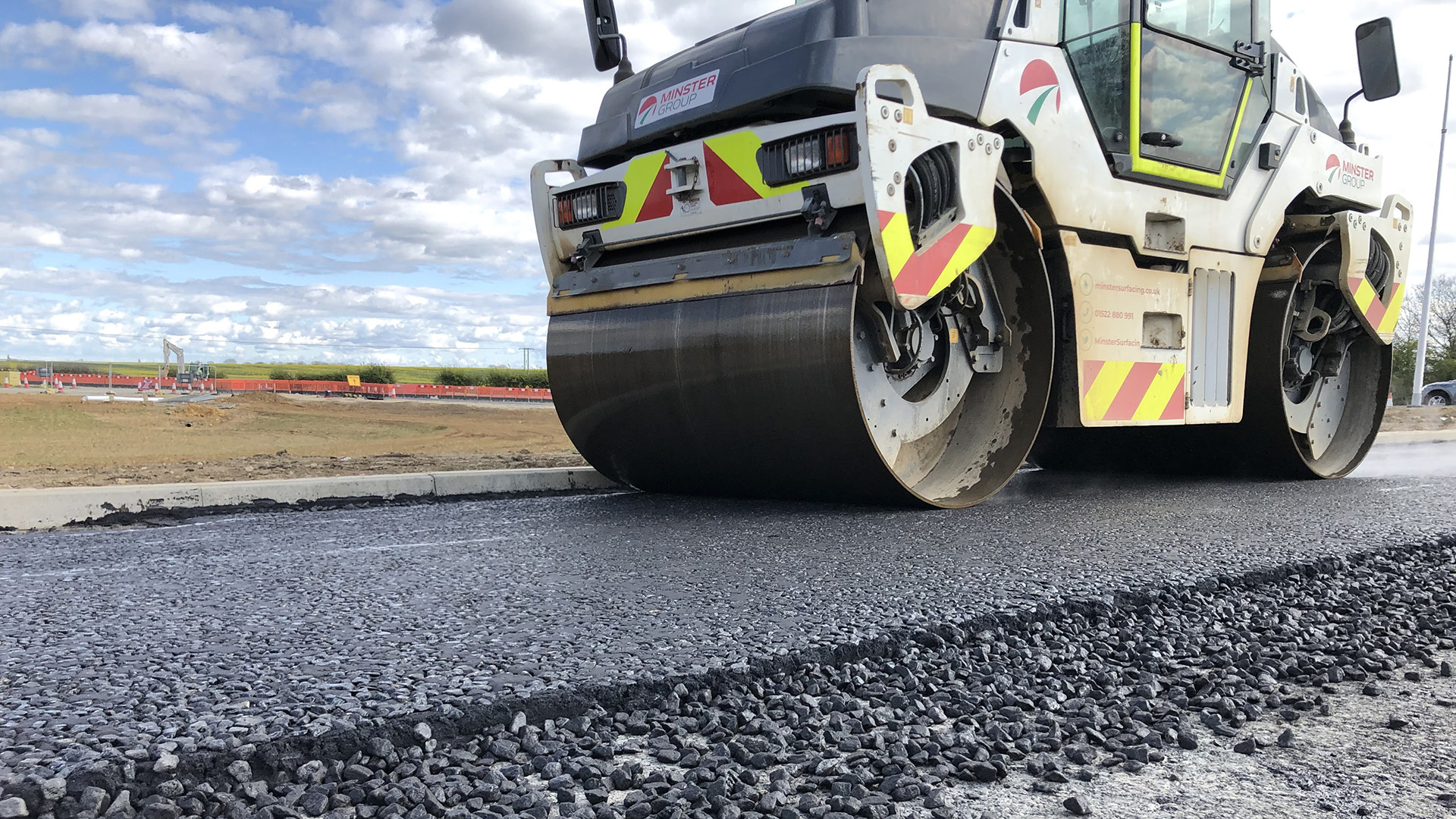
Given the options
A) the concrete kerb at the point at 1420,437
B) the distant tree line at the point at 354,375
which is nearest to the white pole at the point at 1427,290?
the concrete kerb at the point at 1420,437

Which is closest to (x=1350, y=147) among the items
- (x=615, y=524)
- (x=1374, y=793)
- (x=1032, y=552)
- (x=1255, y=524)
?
(x=1255, y=524)

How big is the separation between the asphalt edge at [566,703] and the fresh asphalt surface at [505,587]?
0.13ft

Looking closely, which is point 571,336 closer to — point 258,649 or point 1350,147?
point 258,649

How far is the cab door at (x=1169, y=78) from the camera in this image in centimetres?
486

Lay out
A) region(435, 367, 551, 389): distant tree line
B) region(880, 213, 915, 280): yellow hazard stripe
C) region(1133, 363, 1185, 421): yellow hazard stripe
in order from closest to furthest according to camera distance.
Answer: region(880, 213, 915, 280): yellow hazard stripe → region(1133, 363, 1185, 421): yellow hazard stripe → region(435, 367, 551, 389): distant tree line

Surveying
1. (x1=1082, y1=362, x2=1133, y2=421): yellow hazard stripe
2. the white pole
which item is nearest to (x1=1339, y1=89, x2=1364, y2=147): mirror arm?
(x1=1082, y1=362, x2=1133, y2=421): yellow hazard stripe

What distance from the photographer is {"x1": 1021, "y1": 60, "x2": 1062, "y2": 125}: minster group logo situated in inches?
177

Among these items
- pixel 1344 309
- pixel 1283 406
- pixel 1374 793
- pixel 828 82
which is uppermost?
pixel 828 82

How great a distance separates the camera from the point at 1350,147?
655 centimetres

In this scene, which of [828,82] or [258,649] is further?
[828,82]

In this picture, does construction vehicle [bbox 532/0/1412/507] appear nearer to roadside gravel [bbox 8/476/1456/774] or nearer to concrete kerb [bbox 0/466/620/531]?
roadside gravel [bbox 8/476/1456/774]

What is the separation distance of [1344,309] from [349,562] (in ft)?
20.0

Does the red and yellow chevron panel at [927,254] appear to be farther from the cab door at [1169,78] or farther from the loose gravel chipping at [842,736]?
the loose gravel chipping at [842,736]

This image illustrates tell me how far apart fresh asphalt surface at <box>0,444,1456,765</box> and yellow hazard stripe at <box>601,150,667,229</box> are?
136 centimetres
